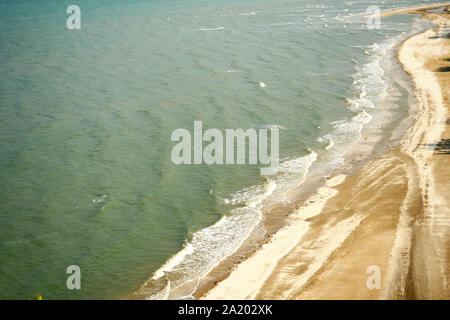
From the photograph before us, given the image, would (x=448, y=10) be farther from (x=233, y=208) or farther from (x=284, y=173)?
(x=233, y=208)

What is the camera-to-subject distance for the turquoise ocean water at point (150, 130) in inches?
681

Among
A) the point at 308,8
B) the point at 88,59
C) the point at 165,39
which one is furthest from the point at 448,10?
the point at 88,59

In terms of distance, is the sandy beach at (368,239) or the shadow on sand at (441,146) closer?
the sandy beach at (368,239)

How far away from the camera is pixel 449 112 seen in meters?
28.1

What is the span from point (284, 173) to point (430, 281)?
10571 mm

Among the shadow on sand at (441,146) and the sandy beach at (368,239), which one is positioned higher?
the shadow on sand at (441,146)

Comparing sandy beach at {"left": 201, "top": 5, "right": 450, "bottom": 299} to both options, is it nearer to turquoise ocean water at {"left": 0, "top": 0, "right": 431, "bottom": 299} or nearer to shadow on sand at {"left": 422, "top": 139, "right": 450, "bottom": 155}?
shadow on sand at {"left": 422, "top": 139, "right": 450, "bottom": 155}

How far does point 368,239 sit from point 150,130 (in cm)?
1599

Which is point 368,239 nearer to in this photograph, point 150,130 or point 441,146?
point 441,146

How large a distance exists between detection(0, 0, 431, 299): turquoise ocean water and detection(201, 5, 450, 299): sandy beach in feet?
6.17

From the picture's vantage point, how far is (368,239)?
16188 millimetres

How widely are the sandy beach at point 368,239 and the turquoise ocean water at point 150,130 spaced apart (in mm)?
1882

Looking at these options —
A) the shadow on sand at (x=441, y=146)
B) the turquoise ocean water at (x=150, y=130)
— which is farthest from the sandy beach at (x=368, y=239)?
the turquoise ocean water at (x=150, y=130)

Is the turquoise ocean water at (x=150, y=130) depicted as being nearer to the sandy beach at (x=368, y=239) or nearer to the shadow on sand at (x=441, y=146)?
the sandy beach at (x=368, y=239)
